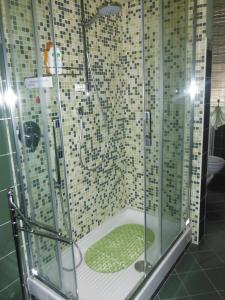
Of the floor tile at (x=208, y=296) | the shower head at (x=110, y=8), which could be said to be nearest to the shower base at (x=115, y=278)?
the floor tile at (x=208, y=296)

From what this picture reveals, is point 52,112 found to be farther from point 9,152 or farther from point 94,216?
point 94,216

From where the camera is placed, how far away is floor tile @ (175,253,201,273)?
2.28 metres

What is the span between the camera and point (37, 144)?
173 centimetres

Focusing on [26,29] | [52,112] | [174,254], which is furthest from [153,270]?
[26,29]

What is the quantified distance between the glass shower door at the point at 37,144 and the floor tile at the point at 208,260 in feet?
4.18

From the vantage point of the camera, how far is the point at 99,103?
265 centimetres

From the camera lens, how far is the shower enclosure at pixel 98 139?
1649 millimetres

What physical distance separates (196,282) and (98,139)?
1.58m

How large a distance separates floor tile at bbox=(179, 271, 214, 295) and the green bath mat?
0.47 m

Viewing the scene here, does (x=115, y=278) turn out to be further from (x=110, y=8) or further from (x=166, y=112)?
(x=110, y=8)

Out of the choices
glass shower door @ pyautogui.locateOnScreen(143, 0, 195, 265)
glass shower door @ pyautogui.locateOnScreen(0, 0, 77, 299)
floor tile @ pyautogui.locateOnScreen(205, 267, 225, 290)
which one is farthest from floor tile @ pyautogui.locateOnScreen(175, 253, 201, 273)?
glass shower door @ pyautogui.locateOnScreen(0, 0, 77, 299)

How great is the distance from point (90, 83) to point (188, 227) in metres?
1.73

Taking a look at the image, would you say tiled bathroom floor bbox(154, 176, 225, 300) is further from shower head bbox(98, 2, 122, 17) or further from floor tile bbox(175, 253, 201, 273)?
shower head bbox(98, 2, 122, 17)

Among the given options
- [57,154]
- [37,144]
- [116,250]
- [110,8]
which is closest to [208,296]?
[116,250]
